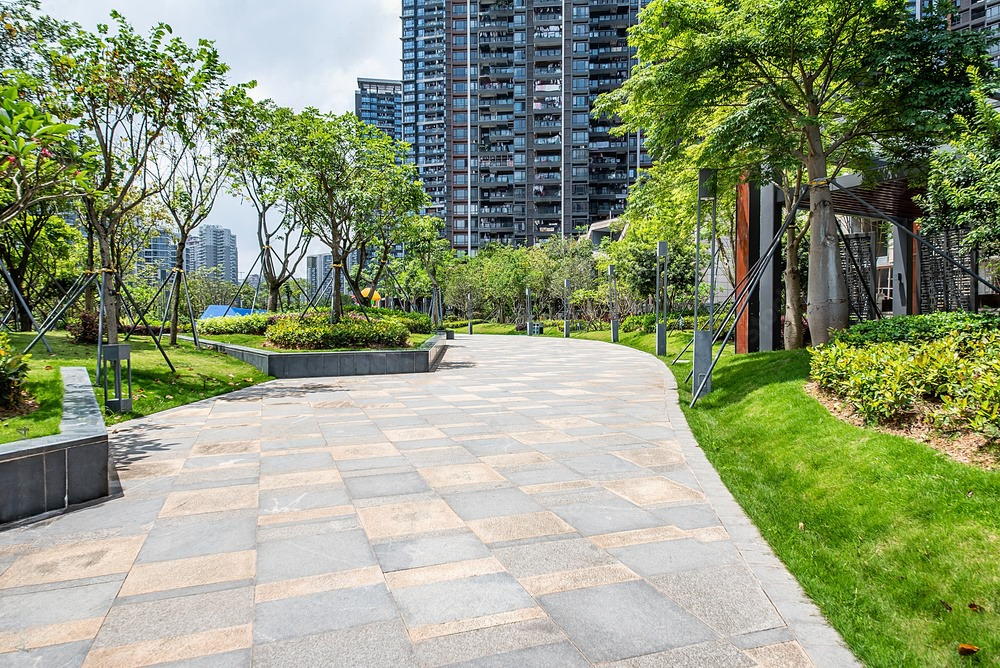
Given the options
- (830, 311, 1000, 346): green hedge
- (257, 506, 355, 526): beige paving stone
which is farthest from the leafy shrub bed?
(257, 506, 355, 526): beige paving stone

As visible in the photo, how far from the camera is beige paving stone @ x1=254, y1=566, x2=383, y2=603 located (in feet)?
11.2

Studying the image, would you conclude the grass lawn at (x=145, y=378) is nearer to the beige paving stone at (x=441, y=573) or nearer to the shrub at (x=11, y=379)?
the shrub at (x=11, y=379)

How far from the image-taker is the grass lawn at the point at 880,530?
2986 mm

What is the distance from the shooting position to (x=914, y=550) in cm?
361

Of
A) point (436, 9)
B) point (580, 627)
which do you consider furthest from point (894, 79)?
point (436, 9)

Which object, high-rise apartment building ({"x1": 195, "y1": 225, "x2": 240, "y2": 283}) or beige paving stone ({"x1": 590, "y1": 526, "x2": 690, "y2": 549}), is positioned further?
high-rise apartment building ({"x1": 195, "y1": 225, "x2": 240, "y2": 283})

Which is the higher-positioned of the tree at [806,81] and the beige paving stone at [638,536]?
the tree at [806,81]

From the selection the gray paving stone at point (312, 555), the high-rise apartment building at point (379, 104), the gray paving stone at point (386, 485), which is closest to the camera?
the gray paving stone at point (312, 555)

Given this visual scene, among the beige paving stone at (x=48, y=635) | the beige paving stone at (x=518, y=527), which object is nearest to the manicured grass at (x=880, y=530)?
the beige paving stone at (x=518, y=527)

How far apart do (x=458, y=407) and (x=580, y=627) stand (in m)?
6.85

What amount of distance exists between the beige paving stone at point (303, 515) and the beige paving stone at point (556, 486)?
1.50 meters

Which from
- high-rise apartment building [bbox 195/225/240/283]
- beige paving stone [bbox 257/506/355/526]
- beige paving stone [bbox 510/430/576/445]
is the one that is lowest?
beige paving stone [bbox 257/506/355/526]

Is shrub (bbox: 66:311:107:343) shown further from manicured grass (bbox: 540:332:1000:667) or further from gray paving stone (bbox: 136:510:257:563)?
manicured grass (bbox: 540:332:1000:667)

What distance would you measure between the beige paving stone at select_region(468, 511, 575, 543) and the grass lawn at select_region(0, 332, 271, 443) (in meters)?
3.67
